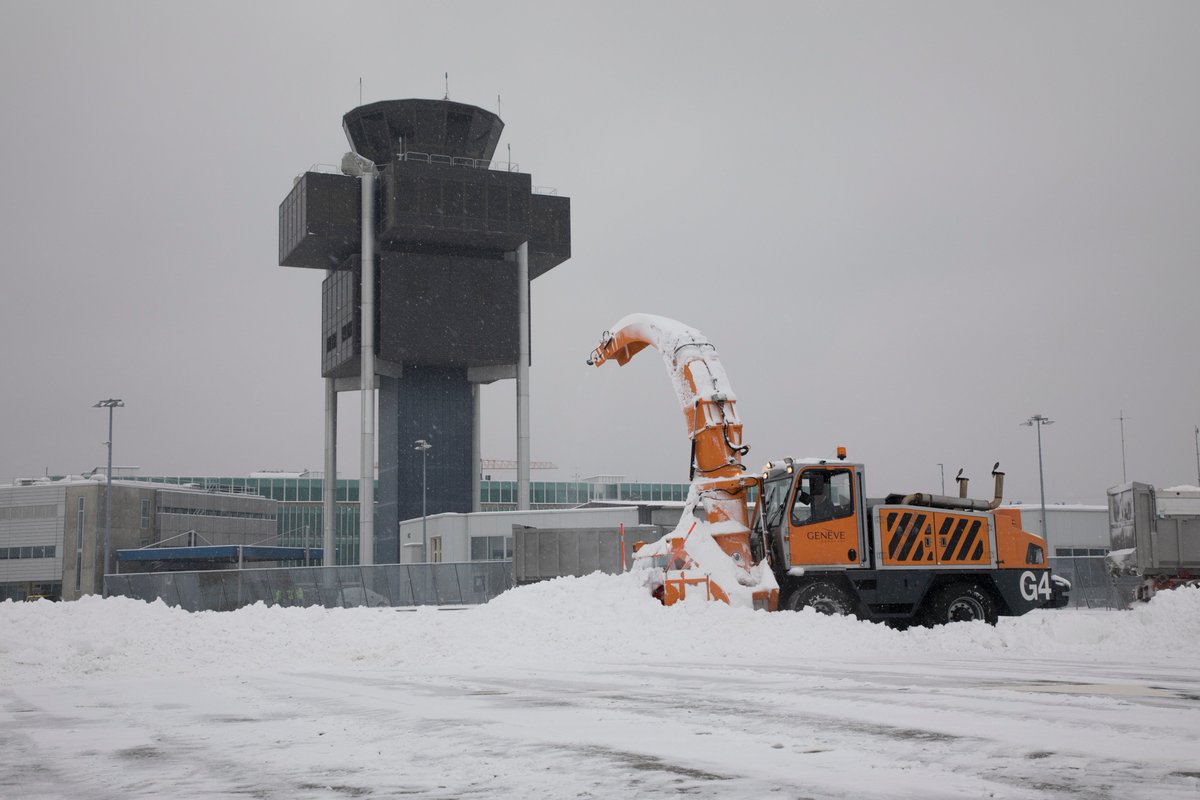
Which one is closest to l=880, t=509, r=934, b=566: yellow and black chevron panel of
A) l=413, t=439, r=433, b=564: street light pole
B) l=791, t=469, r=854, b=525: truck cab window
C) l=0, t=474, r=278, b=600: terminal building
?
l=791, t=469, r=854, b=525: truck cab window

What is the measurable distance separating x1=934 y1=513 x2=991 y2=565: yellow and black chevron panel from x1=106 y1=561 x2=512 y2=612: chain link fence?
21004 millimetres

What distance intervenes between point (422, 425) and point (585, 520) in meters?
20.3

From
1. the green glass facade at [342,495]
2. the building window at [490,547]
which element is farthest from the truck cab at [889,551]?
the green glass facade at [342,495]

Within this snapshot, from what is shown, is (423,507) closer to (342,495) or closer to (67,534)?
(67,534)

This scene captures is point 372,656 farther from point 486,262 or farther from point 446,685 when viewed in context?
point 486,262

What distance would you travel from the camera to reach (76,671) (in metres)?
16.0

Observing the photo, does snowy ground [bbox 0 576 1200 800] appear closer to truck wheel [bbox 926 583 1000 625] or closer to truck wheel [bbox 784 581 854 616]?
truck wheel [bbox 926 583 1000 625]

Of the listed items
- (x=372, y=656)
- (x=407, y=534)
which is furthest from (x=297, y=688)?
(x=407, y=534)

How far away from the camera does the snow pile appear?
16.6m

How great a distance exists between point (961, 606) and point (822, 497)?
3.15 meters

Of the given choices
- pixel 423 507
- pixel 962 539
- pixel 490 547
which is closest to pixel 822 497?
pixel 962 539

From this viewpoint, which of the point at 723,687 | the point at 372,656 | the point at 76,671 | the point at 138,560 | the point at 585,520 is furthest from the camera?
the point at 138,560

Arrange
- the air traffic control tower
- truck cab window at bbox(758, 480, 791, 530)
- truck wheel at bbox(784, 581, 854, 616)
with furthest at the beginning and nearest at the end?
the air traffic control tower
truck cab window at bbox(758, 480, 791, 530)
truck wheel at bbox(784, 581, 854, 616)

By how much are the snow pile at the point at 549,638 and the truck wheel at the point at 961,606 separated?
0.53 meters
